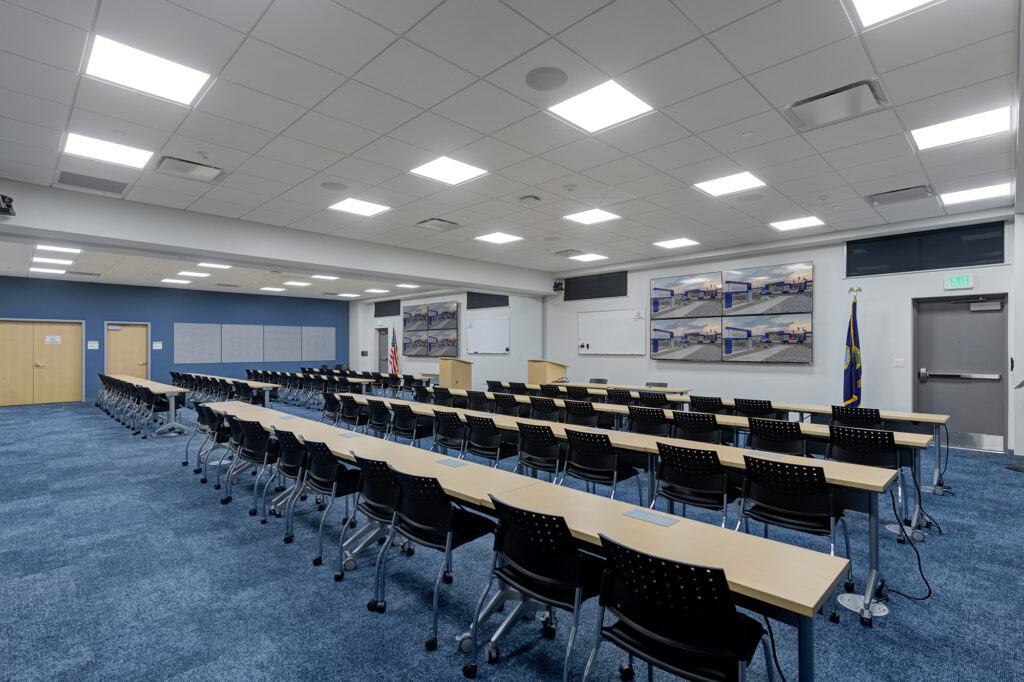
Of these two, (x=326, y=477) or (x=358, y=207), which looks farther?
(x=358, y=207)

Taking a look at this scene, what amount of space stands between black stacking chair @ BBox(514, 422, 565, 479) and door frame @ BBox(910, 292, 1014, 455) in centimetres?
620

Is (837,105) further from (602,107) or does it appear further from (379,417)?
(379,417)

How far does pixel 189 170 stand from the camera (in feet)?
15.8

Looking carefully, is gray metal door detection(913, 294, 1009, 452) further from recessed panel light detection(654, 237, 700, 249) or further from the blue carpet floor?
recessed panel light detection(654, 237, 700, 249)

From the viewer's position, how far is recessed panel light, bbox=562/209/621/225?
640cm

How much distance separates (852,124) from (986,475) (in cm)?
440

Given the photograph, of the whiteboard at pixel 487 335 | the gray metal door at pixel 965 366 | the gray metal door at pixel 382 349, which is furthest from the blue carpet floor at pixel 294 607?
the gray metal door at pixel 382 349

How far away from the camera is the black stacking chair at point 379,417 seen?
5605mm

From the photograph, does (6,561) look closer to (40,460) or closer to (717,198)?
(40,460)

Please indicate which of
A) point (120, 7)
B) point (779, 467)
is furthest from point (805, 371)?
point (120, 7)

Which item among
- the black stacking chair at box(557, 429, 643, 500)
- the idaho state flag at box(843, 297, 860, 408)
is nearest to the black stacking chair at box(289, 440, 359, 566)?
the black stacking chair at box(557, 429, 643, 500)

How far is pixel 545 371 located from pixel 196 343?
11.3 m

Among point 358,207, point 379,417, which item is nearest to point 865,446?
point 379,417

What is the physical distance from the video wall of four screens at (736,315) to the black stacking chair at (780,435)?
4551 mm
